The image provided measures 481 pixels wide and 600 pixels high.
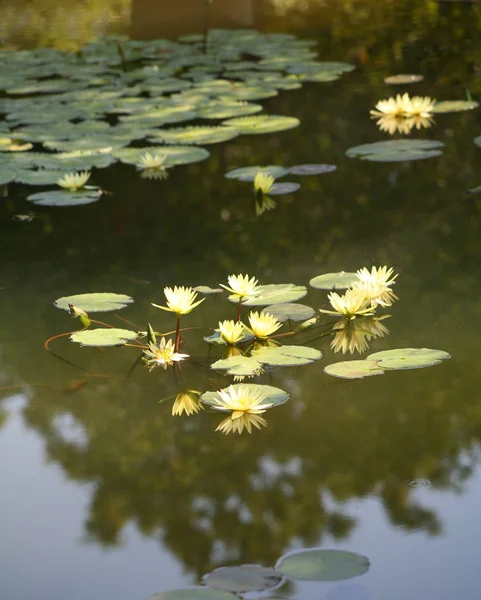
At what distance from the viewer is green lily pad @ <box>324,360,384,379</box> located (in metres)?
1.77

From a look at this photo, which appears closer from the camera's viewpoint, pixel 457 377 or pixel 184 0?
pixel 457 377

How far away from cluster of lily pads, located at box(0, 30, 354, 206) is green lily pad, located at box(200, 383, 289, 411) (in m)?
1.62

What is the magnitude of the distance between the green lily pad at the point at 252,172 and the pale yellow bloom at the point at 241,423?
1.73m

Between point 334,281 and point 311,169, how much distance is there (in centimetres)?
120

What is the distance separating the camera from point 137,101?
4.99 metres

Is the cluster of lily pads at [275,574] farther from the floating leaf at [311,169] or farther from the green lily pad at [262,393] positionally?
the floating leaf at [311,169]

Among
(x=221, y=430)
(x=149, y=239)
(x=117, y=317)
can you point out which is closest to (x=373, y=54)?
(x=149, y=239)

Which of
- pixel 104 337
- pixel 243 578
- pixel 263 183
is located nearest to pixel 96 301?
pixel 104 337

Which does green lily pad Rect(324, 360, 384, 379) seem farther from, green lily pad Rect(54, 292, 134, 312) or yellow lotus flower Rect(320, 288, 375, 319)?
green lily pad Rect(54, 292, 134, 312)

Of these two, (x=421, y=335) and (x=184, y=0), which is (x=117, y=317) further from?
(x=184, y=0)

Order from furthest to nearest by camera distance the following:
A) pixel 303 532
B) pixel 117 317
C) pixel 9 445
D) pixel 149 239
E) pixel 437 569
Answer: pixel 149 239 < pixel 117 317 < pixel 9 445 < pixel 303 532 < pixel 437 569

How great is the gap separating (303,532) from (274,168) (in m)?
2.19

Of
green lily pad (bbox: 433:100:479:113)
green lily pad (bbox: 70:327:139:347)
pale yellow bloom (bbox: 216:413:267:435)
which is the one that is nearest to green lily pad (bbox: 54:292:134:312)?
green lily pad (bbox: 70:327:139:347)

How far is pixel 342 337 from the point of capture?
1.97 meters
